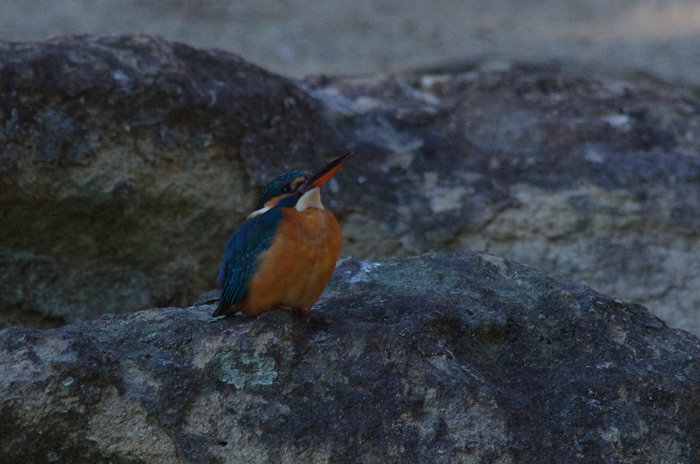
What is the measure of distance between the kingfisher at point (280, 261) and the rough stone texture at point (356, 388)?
0.08m

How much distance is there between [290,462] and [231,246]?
34.3 inches

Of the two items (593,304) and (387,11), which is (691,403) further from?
(387,11)

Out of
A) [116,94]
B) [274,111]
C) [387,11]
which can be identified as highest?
[116,94]

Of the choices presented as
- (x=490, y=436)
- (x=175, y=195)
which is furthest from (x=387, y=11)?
(x=490, y=436)

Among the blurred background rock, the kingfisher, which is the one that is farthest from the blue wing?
the blurred background rock

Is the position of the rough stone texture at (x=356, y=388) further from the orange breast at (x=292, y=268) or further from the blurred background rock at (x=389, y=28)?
the blurred background rock at (x=389, y=28)

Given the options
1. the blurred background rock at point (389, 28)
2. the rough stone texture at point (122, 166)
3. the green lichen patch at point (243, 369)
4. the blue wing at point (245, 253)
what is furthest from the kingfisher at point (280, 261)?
the blurred background rock at point (389, 28)

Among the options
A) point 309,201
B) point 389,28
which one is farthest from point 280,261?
point 389,28

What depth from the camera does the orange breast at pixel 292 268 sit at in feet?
9.11

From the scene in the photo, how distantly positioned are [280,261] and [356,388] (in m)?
0.52

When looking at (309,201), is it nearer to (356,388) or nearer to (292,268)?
(292,268)

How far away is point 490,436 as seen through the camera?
2.49 metres

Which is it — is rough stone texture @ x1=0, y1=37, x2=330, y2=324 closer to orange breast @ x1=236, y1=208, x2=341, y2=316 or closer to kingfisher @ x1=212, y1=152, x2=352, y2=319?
kingfisher @ x1=212, y1=152, x2=352, y2=319

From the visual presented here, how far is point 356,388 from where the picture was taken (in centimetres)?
259
